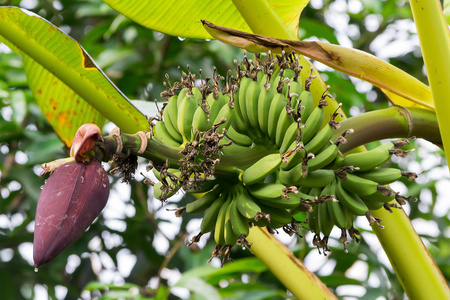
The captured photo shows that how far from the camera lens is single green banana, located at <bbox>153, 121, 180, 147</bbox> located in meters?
0.70

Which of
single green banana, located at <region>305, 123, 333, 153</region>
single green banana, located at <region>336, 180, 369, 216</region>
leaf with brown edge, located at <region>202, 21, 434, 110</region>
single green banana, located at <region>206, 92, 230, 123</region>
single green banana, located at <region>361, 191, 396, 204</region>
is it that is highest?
leaf with brown edge, located at <region>202, 21, 434, 110</region>

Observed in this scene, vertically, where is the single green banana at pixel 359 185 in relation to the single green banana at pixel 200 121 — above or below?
below

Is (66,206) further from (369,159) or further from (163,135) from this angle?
(369,159)

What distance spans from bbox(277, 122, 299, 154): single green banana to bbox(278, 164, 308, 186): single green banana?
0.09ft

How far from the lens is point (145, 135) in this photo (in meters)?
0.58

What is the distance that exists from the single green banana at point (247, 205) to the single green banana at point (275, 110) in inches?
3.4

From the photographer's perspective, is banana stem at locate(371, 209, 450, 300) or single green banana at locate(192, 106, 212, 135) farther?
banana stem at locate(371, 209, 450, 300)

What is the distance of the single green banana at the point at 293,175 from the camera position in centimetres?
63

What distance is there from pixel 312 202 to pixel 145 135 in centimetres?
22

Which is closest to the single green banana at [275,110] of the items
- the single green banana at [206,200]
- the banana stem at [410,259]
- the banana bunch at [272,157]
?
the banana bunch at [272,157]

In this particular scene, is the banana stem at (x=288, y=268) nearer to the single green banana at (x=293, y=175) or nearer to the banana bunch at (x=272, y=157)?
the banana bunch at (x=272, y=157)

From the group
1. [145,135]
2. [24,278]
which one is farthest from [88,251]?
[145,135]

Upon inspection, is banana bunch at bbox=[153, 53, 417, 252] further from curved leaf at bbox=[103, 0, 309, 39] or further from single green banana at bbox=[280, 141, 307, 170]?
curved leaf at bbox=[103, 0, 309, 39]

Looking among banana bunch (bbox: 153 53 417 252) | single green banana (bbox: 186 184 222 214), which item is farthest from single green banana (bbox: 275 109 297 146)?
single green banana (bbox: 186 184 222 214)
